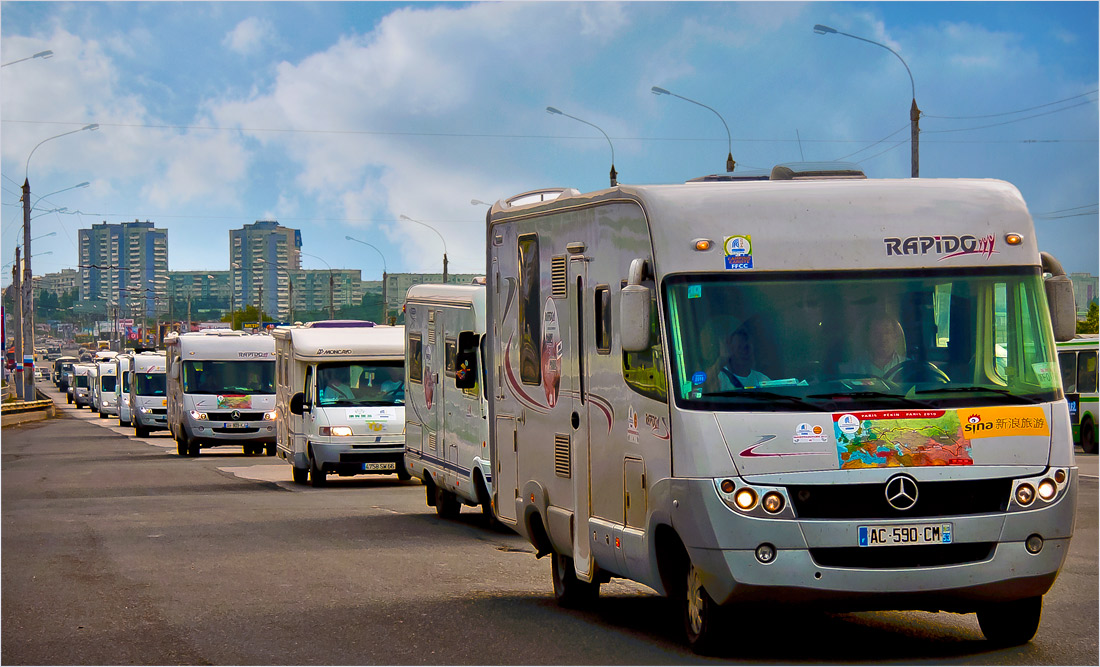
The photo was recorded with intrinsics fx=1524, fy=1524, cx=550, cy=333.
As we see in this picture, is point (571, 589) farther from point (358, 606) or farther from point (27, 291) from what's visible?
point (27, 291)

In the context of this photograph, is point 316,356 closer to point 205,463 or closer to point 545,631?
point 205,463

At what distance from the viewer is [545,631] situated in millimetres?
9711

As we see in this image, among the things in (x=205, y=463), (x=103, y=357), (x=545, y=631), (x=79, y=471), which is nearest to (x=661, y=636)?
(x=545, y=631)

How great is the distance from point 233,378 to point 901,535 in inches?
1164

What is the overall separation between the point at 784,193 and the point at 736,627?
2528 millimetres

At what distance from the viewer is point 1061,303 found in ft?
29.6

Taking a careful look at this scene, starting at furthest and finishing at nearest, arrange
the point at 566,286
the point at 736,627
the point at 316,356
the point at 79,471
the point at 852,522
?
the point at 79,471 < the point at 316,356 < the point at 566,286 < the point at 736,627 < the point at 852,522

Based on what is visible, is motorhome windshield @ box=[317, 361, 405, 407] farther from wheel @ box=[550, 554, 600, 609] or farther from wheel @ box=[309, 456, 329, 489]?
wheel @ box=[550, 554, 600, 609]

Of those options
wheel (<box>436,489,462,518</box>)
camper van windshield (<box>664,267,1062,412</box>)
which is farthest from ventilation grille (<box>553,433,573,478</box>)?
wheel (<box>436,489,462,518</box>)

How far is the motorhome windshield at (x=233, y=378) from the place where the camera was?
35969 millimetres

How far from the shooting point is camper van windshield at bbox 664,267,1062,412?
8.45 m

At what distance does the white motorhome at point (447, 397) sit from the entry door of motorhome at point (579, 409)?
6.07 metres

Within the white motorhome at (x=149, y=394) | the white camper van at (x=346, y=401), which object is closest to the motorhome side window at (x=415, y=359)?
the white camper van at (x=346, y=401)

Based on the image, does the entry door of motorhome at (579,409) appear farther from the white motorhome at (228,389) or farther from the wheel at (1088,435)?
the white motorhome at (228,389)
